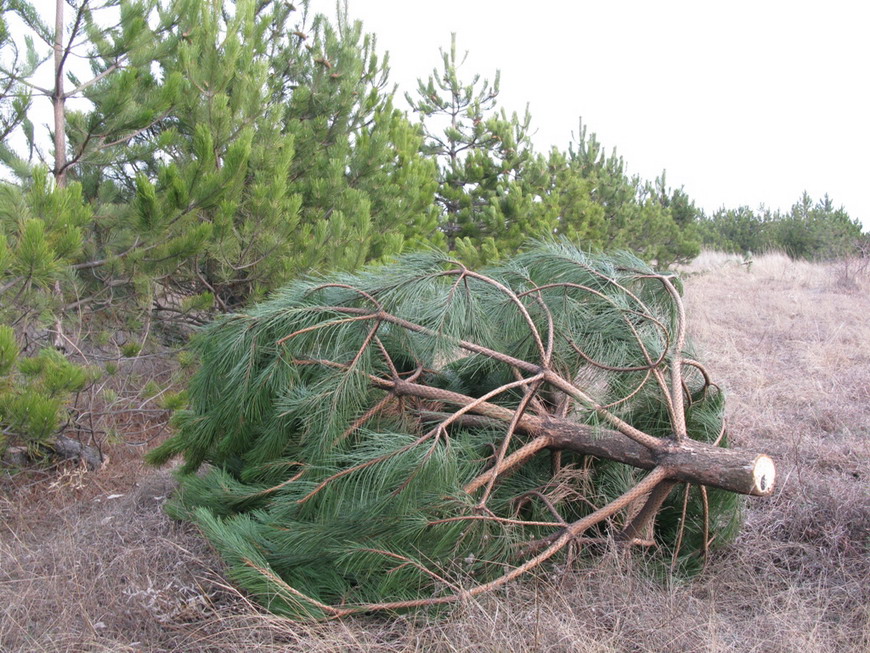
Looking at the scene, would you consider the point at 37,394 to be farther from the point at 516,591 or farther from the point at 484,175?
the point at 484,175

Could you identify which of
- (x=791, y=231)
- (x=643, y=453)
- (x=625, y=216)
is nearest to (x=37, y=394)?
(x=643, y=453)

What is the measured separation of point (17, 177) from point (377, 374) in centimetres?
315

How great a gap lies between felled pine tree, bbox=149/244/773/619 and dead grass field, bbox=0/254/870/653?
11 centimetres

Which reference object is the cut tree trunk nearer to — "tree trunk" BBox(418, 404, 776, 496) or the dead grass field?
"tree trunk" BBox(418, 404, 776, 496)

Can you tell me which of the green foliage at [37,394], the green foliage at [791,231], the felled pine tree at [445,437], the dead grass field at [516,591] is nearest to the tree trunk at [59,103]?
the green foliage at [37,394]

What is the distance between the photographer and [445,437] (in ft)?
7.17

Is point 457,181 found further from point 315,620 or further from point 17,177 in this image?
point 315,620

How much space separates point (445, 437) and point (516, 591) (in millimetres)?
536

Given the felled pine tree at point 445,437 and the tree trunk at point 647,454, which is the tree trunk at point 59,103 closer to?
the felled pine tree at point 445,437

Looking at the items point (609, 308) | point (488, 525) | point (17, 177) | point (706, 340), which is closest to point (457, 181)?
point (706, 340)

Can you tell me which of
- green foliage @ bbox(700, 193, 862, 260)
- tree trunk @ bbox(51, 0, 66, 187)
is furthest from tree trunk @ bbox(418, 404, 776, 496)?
green foliage @ bbox(700, 193, 862, 260)

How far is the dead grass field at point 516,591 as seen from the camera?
76.2 inches

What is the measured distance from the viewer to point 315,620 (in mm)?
2010

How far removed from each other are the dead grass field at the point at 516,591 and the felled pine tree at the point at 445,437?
0.11 metres
